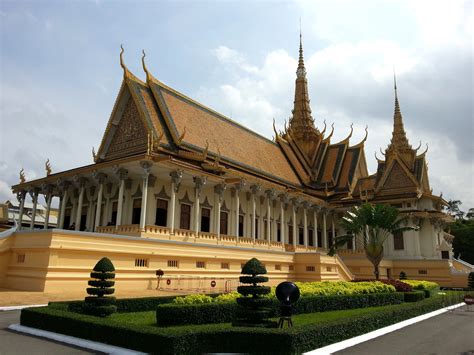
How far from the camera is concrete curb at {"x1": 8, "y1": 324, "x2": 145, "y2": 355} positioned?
6.94m

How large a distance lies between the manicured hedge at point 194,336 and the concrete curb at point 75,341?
0.11m

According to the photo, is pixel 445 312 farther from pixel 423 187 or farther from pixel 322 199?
pixel 423 187

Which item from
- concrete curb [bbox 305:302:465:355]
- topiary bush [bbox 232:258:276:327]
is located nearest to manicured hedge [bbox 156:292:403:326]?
topiary bush [bbox 232:258:276:327]

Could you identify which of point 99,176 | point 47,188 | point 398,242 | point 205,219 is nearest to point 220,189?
point 205,219

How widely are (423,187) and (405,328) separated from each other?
29.7m

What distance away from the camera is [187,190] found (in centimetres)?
2442

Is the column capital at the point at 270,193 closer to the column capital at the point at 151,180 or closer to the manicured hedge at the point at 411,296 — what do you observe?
the column capital at the point at 151,180

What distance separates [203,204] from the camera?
2534cm

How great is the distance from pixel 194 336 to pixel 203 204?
1853cm

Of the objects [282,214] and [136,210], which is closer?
[136,210]

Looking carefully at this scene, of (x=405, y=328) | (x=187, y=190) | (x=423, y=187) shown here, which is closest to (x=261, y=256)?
(x=187, y=190)

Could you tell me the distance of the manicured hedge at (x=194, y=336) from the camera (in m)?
6.71

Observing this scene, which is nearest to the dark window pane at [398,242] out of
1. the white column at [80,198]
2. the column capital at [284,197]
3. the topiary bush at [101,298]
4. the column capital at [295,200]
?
the column capital at [295,200]

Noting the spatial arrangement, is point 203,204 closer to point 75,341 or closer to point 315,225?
point 315,225
